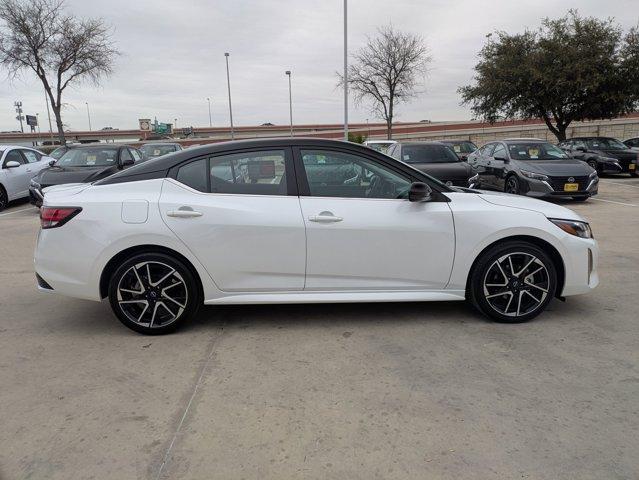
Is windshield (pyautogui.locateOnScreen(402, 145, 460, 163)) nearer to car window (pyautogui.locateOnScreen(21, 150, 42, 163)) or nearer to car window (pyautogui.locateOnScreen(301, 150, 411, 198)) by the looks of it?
car window (pyautogui.locateOnScreen(301, 150, 411, 198))

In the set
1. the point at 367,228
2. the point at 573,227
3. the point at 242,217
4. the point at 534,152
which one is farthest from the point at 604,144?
the point at 242,217

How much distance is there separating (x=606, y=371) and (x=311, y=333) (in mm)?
2079

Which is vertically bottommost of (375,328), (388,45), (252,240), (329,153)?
(375,328)

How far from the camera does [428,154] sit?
37.2 feet

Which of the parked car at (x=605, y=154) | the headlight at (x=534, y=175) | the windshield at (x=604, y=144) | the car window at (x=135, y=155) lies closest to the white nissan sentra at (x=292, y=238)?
the headlight at (x=534, y=175)

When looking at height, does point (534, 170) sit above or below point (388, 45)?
below

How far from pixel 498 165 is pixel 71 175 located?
9894 mm

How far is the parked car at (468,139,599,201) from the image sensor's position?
10.7 m

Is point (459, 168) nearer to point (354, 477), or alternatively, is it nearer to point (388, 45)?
point (354, 477)

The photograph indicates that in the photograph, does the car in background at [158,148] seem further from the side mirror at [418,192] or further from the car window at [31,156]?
the side mirror at [418,192]

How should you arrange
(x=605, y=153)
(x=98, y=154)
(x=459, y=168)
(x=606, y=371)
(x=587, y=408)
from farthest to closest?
(x=605, y=153) < (x=98, y=154) < (x=459, y=168) < (x=606, y=371) < (x=587, y=408)

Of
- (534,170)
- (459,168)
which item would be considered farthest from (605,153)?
(459,168)

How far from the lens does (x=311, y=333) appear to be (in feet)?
12.9

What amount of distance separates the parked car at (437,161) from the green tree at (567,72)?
571 inches
